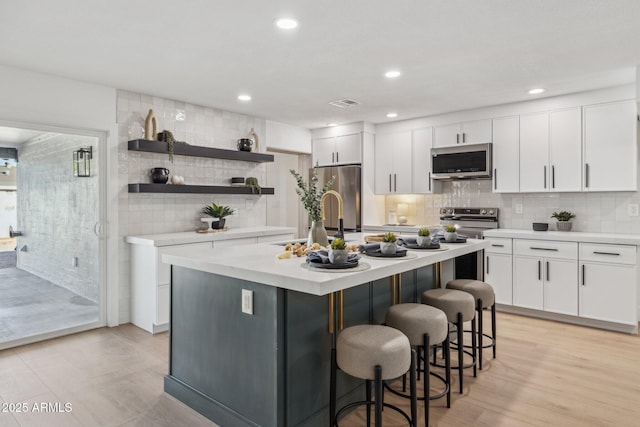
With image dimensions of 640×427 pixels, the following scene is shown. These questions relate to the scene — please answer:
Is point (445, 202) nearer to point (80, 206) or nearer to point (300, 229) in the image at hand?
point (300, 229)

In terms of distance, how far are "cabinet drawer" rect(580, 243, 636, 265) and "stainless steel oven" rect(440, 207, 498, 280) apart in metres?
1.07

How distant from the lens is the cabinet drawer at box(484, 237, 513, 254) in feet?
14.7

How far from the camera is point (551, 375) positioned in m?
2.90

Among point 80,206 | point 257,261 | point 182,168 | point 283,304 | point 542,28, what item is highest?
point 542,28

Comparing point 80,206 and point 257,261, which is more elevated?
point 80,206

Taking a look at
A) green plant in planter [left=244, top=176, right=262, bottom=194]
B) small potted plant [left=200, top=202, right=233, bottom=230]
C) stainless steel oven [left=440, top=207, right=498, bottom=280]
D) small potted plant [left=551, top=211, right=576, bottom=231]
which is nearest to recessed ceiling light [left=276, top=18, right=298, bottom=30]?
small potted plant [left=200, top=202, right=233, bottom=230]

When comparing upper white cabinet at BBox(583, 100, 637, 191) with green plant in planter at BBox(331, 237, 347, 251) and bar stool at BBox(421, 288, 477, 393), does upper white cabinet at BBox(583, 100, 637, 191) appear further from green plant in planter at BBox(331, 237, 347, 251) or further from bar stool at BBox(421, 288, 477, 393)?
green plant in planter at BBox(331, 237, 347, 251)

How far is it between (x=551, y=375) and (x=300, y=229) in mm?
→ 4670

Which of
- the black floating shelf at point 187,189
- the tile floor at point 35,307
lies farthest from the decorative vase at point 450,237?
the tile floor at point 35,307

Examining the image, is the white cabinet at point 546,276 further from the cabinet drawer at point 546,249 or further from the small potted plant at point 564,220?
the small potted plant at point 564,220

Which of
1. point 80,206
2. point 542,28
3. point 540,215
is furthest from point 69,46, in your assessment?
point 540,215

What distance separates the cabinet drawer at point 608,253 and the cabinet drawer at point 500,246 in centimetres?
70

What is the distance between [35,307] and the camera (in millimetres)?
3725

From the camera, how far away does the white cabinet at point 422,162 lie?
17.8 ft
